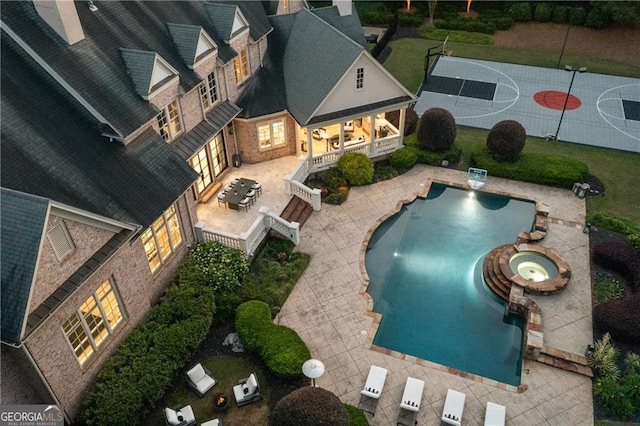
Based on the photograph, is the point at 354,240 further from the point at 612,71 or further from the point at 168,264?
the point at 612,71

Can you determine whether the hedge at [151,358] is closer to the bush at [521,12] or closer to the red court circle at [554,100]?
the red court circle at [554,100]

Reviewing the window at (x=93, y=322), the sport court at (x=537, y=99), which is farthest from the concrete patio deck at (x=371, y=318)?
the sport court at (x=537, y=99)

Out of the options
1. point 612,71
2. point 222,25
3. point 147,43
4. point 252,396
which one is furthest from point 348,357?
point 612,71

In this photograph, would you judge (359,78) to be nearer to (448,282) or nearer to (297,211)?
(297,211)

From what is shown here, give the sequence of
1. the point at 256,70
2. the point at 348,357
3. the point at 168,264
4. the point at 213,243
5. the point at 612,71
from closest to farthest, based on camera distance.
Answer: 1. the point at 348,357
2. the point at 168,264
3. the point at 213,243
4. the point at 256,70
5. the point at 612,71

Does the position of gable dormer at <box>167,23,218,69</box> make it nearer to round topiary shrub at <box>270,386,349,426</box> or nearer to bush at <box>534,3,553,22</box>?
round topiary shrub at <box>270,386,349,426</box>
